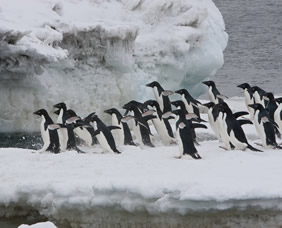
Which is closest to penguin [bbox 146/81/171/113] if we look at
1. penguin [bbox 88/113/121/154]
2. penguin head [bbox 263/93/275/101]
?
penguin head [bbox 263/93/275/101]

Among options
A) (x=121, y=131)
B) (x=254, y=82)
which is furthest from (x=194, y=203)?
(x=254, y=82)

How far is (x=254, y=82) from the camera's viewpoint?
33.1m

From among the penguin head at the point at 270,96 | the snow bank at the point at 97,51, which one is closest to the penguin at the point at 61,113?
the snow bank at the point at 97,51

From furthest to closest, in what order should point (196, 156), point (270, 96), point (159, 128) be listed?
1. point (270, 96)
2. point (159, 128)
3. point (196, 156)

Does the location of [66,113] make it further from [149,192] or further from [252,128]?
[149,192]

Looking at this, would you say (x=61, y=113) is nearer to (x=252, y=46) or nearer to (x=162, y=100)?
(x=162, y=100)

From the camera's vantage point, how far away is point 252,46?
40.2 m

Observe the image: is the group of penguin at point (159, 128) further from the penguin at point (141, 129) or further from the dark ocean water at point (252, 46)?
the dark ocean water at point (252, 46)

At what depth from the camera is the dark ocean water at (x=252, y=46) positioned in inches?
1336

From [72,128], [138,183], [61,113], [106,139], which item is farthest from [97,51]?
[138,183]

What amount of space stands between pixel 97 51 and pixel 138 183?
8.27 m

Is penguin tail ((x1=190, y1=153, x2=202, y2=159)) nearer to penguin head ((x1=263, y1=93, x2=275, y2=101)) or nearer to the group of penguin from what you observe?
the group of penguin

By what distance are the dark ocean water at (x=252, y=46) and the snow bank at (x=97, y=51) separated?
38.4 feet

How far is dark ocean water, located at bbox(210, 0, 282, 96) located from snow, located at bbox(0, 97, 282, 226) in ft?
66.0
